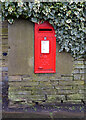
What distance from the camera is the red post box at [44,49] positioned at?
3908mm

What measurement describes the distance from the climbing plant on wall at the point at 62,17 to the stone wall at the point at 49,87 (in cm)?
45

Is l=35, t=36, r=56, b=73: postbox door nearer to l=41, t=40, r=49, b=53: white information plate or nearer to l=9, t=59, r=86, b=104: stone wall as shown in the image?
l=41, t=40, r=49, b=53: white information plate

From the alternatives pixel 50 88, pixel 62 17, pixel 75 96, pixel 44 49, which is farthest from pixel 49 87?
pixel 62 17

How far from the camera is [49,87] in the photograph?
4.05m

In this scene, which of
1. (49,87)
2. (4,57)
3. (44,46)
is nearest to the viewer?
(44,46)

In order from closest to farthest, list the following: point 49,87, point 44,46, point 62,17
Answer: point 62,17, point 44,46, point 49,87

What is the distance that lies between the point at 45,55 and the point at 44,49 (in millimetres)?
145

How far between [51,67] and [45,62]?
0.62 feet

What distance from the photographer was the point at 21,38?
12.9 feet

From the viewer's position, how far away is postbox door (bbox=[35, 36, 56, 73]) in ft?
12.9

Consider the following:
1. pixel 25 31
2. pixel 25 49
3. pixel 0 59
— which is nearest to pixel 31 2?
pixel 25 31

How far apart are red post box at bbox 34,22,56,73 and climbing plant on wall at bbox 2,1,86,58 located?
0.45ft

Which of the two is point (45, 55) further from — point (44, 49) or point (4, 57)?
point (4, 57)

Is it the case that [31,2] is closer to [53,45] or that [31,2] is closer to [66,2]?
[66,2]
